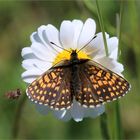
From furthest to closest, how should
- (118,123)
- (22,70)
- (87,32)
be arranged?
(22,70) < (87,32) < (118,123)

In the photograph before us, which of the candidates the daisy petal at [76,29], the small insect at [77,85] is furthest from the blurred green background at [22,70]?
the small insect at [77,85]

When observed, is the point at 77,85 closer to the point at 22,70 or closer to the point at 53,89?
the point at 53,89

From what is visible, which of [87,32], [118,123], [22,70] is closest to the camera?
[118,123]

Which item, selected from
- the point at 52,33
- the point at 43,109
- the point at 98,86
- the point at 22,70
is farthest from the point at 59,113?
the point at 22,70

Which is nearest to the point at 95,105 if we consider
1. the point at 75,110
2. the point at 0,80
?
the point at 75,110

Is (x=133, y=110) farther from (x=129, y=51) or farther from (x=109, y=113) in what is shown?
(x=109, y=113)

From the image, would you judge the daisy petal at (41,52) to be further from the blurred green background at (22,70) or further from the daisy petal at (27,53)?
the blurred green background at (22,70)
